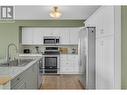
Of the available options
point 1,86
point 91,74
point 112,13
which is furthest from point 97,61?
point 1,86

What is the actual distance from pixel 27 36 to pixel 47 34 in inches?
33.5

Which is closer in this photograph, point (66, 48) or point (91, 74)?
point (91, 74)

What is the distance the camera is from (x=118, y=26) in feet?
11.1

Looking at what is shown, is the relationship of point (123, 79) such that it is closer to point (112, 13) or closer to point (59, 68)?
point (112, 13)

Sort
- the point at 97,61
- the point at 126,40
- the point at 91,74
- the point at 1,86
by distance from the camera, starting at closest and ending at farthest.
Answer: the point at 1,86, the point at 126,40, the point at 97,61, the point at 91,74

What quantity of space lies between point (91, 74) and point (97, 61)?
502mm

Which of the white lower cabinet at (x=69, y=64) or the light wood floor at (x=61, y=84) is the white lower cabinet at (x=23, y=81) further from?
the white lower cabinet at (x=69, y=64)

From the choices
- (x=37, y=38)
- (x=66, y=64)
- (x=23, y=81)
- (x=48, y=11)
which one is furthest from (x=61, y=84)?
(x=23, y=81)

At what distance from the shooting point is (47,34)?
8852mm

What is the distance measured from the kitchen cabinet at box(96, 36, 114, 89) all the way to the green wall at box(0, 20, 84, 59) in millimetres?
3902

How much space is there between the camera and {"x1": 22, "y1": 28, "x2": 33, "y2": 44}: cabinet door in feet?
29.0

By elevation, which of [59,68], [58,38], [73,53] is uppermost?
[58,38]

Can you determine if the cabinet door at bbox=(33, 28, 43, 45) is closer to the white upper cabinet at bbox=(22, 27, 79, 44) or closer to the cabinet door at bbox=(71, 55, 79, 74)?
the white upper cabinet at bbox=(22, 27, 79, 44)
